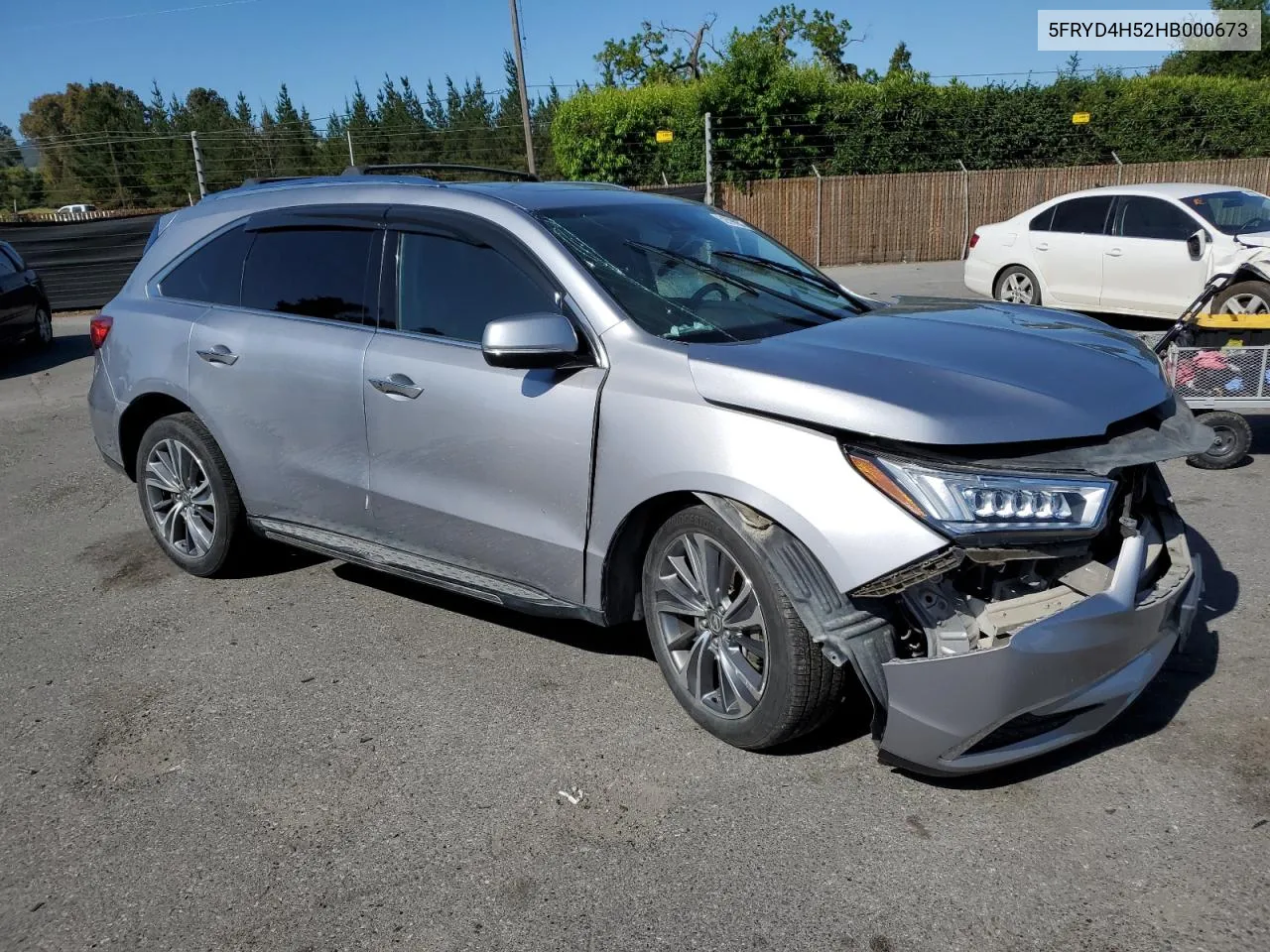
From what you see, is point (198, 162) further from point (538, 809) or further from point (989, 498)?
point (989, 498)

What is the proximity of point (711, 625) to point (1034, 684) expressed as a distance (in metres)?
1.00

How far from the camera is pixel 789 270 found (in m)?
4.57

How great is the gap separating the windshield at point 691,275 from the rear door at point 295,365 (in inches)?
37.3

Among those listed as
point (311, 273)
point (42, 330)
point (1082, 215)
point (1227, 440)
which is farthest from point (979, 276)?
point (42, 330)

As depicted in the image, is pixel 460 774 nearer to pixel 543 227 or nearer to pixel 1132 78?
pixel 543 227

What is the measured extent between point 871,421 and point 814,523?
32 cm

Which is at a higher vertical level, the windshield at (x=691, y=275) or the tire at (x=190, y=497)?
the windshield at (x=691, y=275)

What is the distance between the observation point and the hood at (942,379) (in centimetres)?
289

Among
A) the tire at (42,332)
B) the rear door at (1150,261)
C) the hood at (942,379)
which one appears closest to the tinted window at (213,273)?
the hood at (942,379)

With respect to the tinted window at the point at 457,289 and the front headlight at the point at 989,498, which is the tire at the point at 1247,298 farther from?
the tinted window at the point at 457,289

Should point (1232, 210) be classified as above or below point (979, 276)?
above

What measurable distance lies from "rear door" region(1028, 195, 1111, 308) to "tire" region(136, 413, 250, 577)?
979cm

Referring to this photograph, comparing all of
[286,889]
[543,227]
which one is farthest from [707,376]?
[286,889]

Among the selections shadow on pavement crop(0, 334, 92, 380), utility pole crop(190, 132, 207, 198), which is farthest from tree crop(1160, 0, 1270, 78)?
shadow on pavement crop(0, 334, 92, 380)
